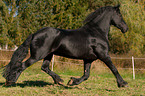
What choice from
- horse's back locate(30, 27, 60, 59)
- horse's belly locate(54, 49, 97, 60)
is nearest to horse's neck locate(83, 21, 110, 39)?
horse's belly locate(54, 49, 97, 60)

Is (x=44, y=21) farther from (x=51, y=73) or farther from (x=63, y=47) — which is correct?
(x=63, y=47)

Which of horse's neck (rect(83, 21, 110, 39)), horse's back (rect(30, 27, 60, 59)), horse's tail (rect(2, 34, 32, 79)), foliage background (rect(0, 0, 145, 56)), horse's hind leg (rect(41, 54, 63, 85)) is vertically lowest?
horse's hind leg (rect(41, 54, 63, 85))

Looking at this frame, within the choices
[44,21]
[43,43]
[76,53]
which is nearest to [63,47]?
[76,53]

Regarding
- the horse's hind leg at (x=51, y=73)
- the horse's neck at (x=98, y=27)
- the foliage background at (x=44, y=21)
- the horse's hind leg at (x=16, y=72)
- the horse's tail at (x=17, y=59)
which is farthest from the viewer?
the foliage background at (x=44, y=21)

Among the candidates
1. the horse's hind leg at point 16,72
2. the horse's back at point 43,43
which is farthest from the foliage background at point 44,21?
the horse's back at point 43,43

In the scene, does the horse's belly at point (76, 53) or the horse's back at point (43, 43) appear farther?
the horse's belly at point (76, 53)

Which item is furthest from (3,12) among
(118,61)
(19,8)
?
(118,61)

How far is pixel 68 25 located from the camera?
16594 millimetres

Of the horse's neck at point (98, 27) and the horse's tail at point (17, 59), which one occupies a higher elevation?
the horse's neck at point (98, 27)

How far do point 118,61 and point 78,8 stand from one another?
9.92 metres

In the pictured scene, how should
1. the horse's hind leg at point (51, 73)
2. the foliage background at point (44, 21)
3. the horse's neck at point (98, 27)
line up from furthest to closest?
the foliage background at point (44, 21), the horse's hind leg at point (51, 73), the horse's neck at point (98, 27)

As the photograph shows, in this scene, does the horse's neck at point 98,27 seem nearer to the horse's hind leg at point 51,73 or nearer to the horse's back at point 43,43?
the horse's back at point 43,43

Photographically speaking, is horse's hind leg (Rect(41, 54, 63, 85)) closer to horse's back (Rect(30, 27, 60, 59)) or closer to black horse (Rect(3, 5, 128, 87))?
black horse (Rect(3, 5, 128, 87))

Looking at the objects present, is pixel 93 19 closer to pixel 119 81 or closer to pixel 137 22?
pixel 119 81
